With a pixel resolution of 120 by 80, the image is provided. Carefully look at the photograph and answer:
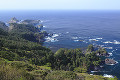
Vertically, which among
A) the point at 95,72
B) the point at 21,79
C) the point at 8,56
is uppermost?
the point at 21,79

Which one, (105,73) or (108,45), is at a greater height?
(108,45)

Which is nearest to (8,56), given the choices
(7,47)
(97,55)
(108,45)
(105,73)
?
(7,47)

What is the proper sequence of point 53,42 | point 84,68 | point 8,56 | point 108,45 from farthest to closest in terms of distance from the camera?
point 53,42 → point 108,45 → point 84,68 → point 8,56

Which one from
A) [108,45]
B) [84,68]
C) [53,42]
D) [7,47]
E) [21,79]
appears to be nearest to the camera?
[21,79]

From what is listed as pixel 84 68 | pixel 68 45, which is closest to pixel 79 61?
pixel 84 68

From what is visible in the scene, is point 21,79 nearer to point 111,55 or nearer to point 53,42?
point 111,55

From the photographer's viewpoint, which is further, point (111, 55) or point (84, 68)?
point (111, 55)

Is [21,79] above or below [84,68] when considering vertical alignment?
above

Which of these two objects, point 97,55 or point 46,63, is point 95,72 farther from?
point 46,63

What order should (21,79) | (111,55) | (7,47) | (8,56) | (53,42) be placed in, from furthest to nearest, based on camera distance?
(53,42), (111,55), (7,47), (8,56), (21,79)
